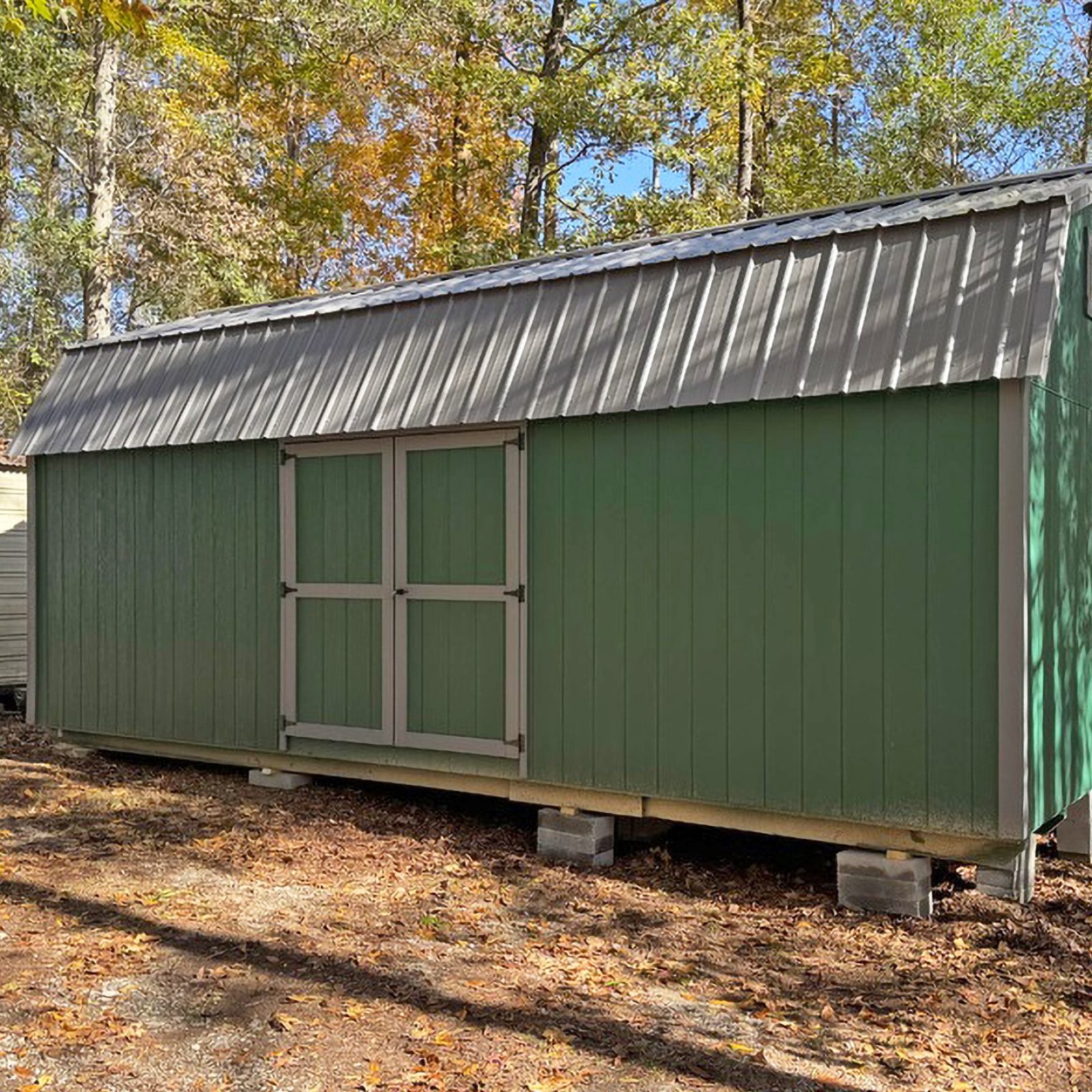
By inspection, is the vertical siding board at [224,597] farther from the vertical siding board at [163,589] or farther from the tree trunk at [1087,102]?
the tree trunk at [1087,102]

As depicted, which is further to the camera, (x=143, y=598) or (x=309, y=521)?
(x=143, y=598)

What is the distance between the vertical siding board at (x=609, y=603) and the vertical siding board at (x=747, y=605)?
59 centimetres

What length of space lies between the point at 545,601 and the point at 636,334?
143 centimetres

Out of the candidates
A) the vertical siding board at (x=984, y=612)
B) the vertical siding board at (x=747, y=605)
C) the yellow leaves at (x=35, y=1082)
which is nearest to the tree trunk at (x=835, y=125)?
the vertical siding board at (x=747, y=605)

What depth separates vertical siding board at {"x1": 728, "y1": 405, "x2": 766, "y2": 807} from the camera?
18.4 ft

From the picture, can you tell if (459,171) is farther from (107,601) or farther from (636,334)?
(636,334)

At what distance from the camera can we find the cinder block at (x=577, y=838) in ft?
20.0

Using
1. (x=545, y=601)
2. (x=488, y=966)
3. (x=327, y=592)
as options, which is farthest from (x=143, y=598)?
(x=488, y=966)

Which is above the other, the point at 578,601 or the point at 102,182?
the point at 102,182

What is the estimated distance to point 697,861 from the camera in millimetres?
6203

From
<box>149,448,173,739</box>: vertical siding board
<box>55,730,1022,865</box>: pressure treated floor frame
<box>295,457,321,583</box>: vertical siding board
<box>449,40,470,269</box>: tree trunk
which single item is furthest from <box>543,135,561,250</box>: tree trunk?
<box>55,730,1022,865</box>: pressure treated floor frame

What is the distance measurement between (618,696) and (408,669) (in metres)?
1.38

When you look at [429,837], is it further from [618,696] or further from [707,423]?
[707,423]

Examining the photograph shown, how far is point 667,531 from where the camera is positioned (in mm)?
5898
